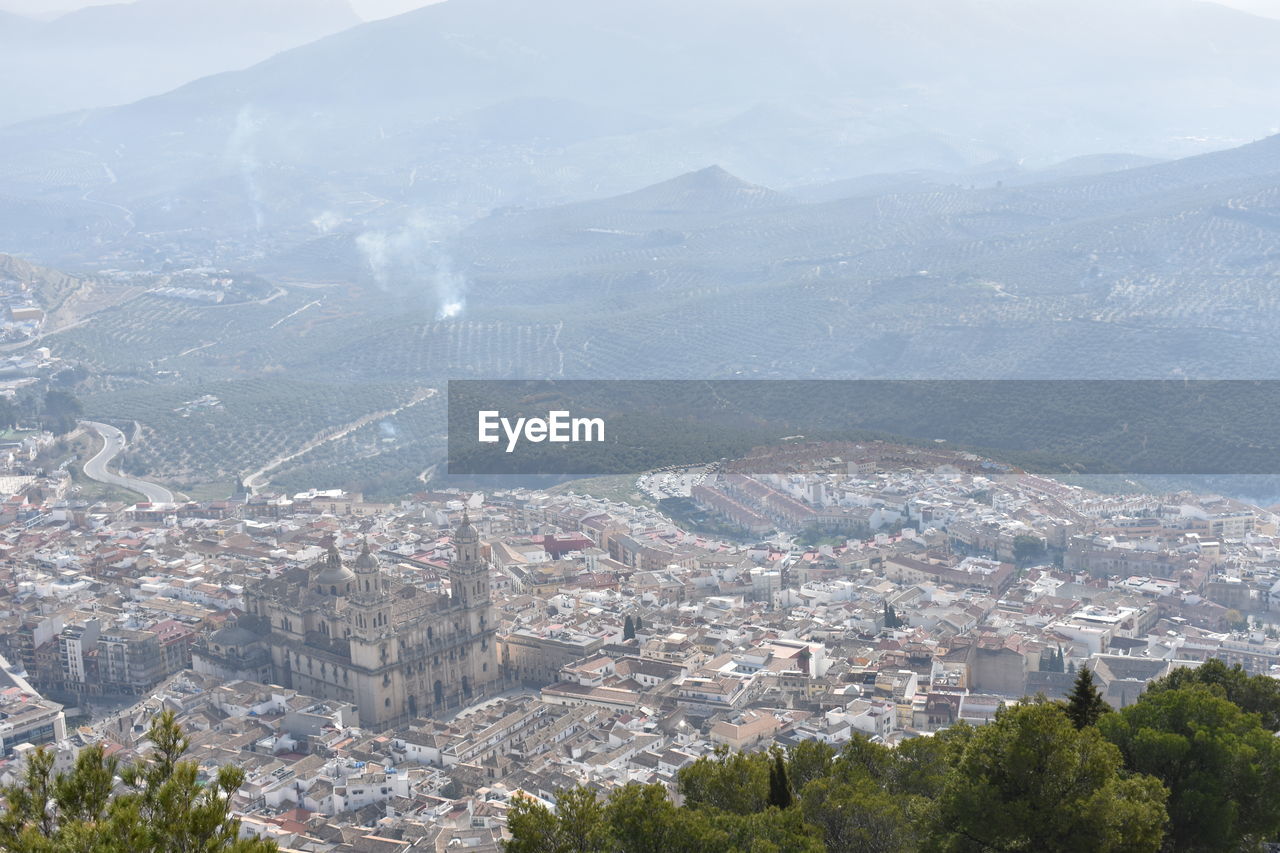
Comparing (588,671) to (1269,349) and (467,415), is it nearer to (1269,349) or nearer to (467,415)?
(467,415)

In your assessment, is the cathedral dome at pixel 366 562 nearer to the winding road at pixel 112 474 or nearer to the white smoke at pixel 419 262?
the winding road at pixel 112 474

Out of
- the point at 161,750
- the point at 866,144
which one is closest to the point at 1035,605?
the point at 161,750

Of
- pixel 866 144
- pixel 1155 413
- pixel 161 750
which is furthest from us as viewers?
pixel 866 144

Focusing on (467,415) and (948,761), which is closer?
(948,761)

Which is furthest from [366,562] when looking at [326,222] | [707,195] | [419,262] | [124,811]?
[326,222]

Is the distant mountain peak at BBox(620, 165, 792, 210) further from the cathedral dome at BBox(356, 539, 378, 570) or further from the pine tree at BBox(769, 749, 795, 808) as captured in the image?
the pine tree at BBox(769, 749, 795, 808)

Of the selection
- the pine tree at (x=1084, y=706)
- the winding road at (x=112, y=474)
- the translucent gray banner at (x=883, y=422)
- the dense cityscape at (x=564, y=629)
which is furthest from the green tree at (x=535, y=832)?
the winding road at (x=112, y=474)
